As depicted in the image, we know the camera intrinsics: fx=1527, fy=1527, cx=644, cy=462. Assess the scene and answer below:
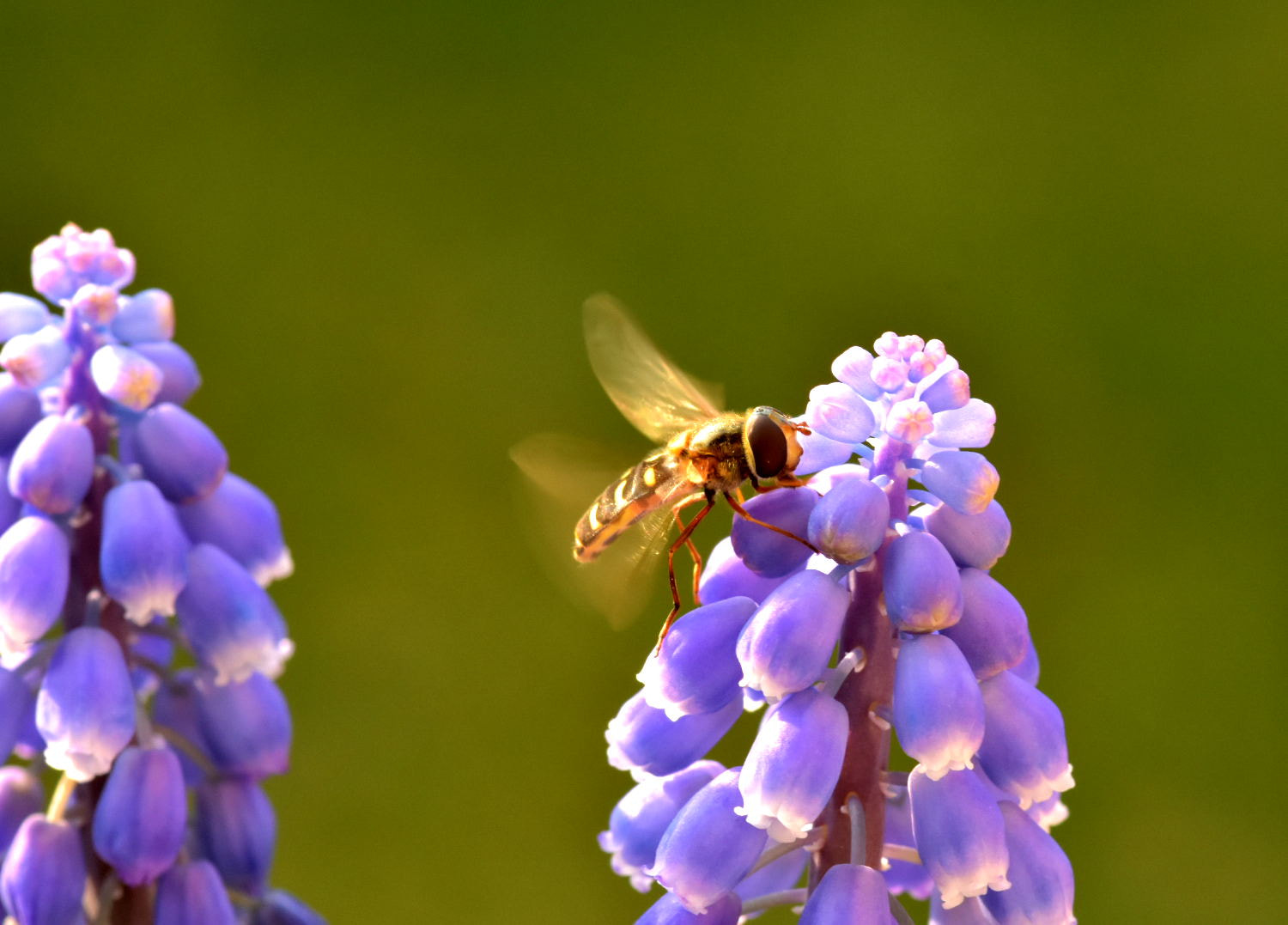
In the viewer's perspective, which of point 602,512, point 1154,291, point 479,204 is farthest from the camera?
point 479,204

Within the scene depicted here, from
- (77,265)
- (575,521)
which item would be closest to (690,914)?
(575,521)

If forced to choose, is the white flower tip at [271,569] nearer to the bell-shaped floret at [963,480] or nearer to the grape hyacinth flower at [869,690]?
the grape hyacinth flower at [869,690]

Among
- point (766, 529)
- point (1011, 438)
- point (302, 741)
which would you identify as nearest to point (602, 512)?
point (766, 529)

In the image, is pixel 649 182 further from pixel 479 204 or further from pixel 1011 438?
pixel 1011 438

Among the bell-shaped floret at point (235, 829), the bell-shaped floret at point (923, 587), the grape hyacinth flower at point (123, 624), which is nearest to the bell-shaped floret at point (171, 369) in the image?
the grape hyacinth flower at point (123, 624)

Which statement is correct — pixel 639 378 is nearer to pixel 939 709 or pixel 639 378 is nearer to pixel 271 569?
pixel 271 569

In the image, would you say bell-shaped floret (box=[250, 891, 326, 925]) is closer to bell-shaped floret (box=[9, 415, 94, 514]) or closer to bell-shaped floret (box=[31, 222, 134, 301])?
bell-shaped floret (box=[9, 415, 94, 514])

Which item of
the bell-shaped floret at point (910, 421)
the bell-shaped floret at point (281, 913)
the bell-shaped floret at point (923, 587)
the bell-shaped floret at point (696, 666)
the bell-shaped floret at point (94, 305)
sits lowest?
the bell-shaped floret at point (281, 913)
